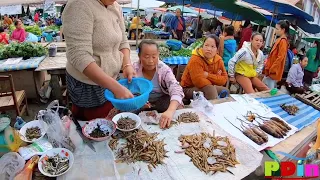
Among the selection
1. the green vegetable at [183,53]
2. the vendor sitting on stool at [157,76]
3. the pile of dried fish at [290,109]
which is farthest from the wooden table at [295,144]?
the green vegetable at [183,53]

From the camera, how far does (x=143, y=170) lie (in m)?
1.62

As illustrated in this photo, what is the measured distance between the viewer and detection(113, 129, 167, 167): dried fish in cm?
171

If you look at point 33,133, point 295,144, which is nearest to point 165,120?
point 33,133

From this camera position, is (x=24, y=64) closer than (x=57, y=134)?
No

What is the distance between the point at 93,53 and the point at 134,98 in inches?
20.5

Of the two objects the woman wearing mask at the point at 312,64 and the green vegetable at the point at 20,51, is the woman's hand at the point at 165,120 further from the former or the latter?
the woman wearing mask at the point at 312,64

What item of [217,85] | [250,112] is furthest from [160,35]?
[250,112]

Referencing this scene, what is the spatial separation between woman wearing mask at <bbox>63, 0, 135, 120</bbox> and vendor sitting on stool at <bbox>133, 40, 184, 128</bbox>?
394mm

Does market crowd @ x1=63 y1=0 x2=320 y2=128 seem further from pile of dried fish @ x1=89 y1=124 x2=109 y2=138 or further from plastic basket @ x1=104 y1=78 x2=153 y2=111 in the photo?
pile of dried fish @ x1=89 y1=124 x2=109 y2=138

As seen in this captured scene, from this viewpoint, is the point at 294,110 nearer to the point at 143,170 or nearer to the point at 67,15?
the point at 143,170

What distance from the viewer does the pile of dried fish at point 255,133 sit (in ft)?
6.78

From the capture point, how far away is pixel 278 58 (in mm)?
4945

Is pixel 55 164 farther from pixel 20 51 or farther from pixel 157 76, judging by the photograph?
pixel 20 51

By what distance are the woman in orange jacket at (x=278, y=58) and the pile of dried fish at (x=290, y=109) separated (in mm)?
2250
